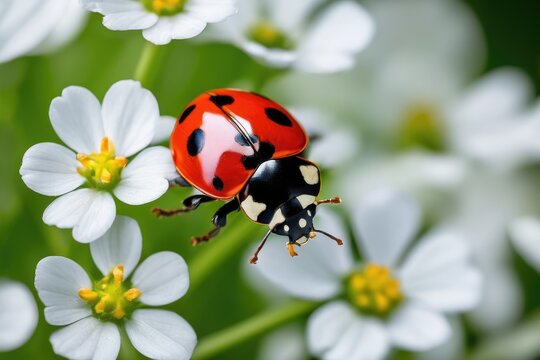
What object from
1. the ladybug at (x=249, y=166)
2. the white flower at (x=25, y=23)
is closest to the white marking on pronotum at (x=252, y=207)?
the ladybug at (x=249, y=166)

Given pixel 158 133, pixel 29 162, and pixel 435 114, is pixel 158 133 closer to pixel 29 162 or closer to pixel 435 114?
pixel 29 162

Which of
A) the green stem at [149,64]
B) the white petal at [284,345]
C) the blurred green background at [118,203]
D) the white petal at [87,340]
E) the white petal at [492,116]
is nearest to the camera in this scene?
the white petal at [87,340]

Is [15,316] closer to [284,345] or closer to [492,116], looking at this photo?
[284,345]

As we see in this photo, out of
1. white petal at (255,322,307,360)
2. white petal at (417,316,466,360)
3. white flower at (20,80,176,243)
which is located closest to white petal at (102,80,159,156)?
white flower at (20,80,176,243)

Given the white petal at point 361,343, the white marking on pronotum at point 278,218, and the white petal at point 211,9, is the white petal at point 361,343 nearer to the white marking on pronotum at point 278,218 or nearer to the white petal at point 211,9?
the white marking on pronotum at point 278,218

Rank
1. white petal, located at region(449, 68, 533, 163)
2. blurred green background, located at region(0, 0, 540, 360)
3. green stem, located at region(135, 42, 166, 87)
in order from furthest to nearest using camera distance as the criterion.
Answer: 1. white petal, located at region(449, 68, 533, 163)
2. blurred green background, located at region(0, 0, 540, 360)
3. green stem, located at region(135, 42, 166, 87)

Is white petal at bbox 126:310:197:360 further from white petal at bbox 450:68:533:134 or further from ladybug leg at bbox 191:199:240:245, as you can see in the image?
white petal at bbox 450:68:533:134
